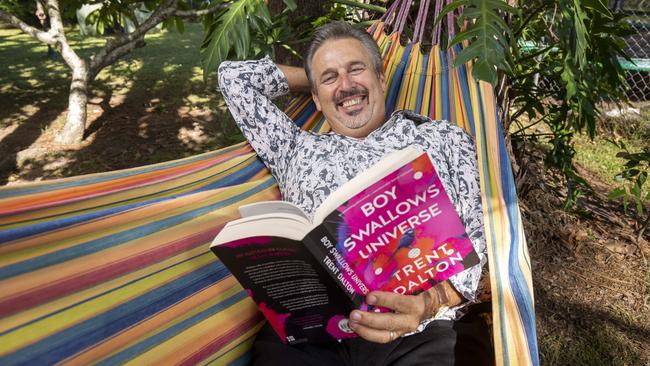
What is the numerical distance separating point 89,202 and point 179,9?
8.82ft

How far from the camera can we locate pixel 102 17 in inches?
151

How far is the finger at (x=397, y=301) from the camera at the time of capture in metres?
1.04

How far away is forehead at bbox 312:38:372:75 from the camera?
1688 mm

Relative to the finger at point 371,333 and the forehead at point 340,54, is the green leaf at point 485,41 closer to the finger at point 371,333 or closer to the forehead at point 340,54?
the forehead at point 340,54

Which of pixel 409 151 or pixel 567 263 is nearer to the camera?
pixel 409 151

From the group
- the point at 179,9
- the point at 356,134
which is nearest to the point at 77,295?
the point at 356,134

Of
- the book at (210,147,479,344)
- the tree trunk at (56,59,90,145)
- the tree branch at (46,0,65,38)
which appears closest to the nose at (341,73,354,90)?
the book at (210,147,479,344)

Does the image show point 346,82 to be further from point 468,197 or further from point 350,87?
point 468,197

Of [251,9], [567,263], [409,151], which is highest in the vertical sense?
[251,9]

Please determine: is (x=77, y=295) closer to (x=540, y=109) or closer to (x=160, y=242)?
(x=160, y=242)

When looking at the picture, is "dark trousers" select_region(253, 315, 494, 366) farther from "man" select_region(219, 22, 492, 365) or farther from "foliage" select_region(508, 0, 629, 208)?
"foliage" select_region(508, 0, 629, 208)

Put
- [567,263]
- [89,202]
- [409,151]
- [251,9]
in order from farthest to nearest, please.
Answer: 1. [567,263]
2. [251,9]
3. [89,202]
4. [409,151]

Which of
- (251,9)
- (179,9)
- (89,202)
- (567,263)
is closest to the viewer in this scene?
(89,202)

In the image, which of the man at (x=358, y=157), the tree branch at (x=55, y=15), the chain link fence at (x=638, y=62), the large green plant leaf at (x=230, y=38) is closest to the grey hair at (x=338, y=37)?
the man at (x=358, y=157)
